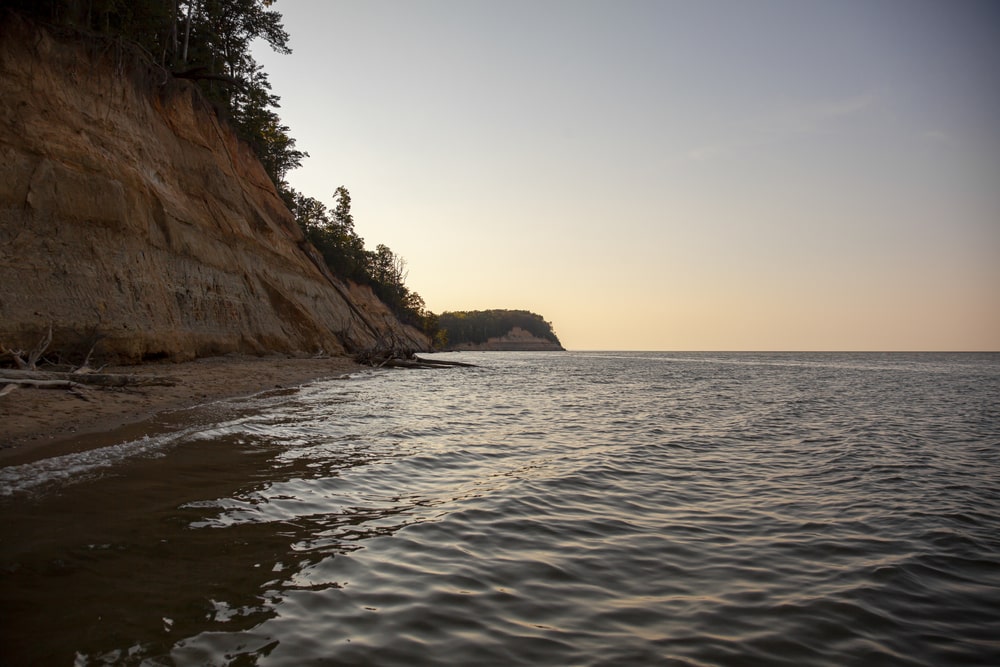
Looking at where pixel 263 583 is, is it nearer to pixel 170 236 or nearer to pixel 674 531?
pixel 674 531

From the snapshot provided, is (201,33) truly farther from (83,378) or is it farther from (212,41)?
(83,378)

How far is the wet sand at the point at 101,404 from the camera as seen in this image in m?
7.25

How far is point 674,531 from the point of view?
17.3 feet

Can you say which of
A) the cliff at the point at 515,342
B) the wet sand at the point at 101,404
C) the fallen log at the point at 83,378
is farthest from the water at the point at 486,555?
the cliff at the point at 515,342

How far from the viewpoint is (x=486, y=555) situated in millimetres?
4441

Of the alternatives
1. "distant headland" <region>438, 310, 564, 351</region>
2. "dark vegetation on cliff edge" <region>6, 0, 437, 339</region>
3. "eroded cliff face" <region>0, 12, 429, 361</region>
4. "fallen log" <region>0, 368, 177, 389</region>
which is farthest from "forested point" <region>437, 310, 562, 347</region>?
"fallen log" <region>0, 368, 177, 389</region>

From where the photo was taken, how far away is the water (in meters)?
3.03

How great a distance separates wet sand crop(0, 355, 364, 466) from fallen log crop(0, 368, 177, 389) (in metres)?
0.21

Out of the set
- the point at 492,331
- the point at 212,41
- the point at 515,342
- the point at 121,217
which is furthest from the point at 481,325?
the point at 121,217

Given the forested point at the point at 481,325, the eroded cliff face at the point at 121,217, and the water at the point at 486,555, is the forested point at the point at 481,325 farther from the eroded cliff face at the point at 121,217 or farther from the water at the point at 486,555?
the water at the point at 486,555

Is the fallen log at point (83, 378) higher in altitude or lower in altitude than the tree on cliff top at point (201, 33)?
lower

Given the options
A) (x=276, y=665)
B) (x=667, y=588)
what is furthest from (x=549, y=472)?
(x=276, y=665)

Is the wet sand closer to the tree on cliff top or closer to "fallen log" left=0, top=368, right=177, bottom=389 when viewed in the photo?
"fallen log" left=0, top=368, right=177, bottom=389

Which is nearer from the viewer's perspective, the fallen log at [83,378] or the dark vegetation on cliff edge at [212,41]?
the fallen log at [83,378]
